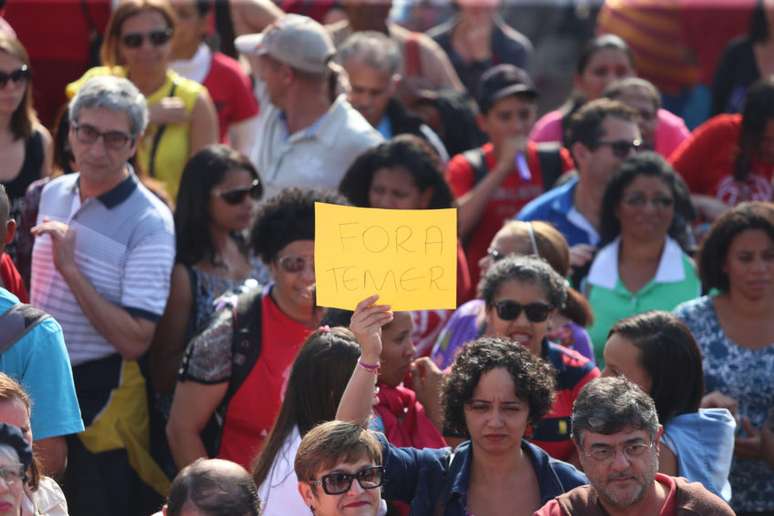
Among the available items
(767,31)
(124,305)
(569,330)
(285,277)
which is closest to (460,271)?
(569,330)

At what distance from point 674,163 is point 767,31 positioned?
1692mm

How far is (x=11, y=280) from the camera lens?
5.73 m

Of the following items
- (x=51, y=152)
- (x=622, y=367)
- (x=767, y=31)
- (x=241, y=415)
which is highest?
(x=767, y=31)

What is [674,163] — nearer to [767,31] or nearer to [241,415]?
[767,31]

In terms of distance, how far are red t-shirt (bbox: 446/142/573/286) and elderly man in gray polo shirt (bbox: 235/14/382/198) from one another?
0.63 meters

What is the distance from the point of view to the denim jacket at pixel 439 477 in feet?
16.2

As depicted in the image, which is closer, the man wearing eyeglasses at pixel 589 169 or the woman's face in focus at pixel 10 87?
the woman's face in focus at pixel 10 87

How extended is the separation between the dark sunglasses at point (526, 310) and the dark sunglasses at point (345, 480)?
1.50 meters

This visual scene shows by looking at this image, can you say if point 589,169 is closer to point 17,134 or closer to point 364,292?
point 17,134

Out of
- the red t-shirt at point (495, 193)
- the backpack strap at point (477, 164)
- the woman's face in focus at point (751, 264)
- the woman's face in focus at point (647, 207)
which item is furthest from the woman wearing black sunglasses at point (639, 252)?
the backpack strap at point (477, 164)

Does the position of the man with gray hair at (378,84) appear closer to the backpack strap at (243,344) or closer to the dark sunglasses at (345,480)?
the backpack strap at (243,344)

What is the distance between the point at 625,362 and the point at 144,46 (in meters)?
3.18

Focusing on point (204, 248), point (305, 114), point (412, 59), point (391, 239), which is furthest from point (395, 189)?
point (412, 59)

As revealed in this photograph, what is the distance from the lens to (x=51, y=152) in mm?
7000
